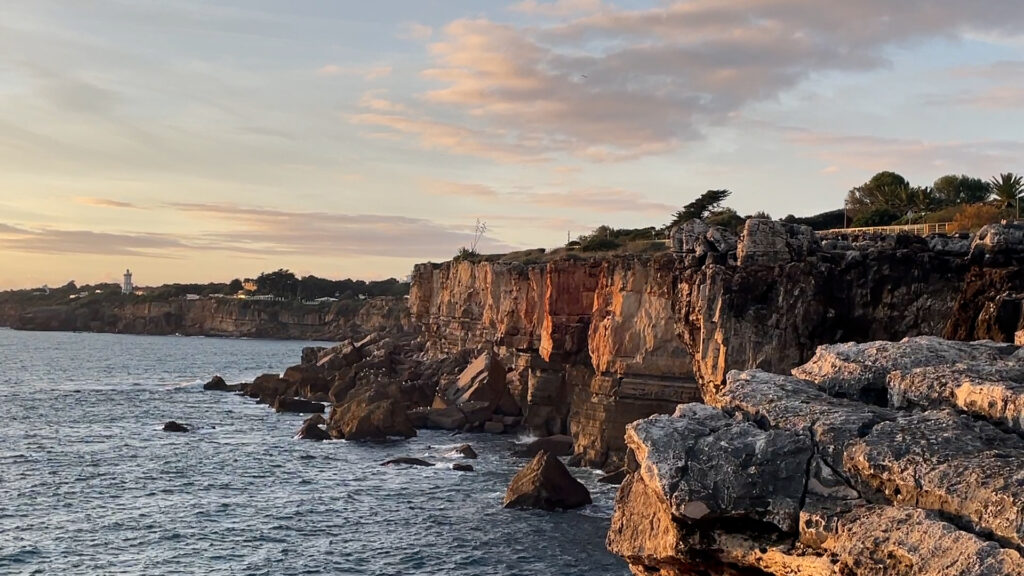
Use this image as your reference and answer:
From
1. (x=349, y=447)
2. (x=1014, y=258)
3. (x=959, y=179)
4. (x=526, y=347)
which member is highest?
(x=959, y=179)

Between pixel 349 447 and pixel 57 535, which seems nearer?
pixel 57 535

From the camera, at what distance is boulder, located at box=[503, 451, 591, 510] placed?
3947 cm

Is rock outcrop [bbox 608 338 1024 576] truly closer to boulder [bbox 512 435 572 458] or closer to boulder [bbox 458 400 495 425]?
boulder [bbox 512 435 572 458]

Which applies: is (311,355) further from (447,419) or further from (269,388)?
(447,419)

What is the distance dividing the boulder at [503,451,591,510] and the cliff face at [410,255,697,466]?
8.20 meters

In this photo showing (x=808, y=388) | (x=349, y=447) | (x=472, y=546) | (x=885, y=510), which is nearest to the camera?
(x=885, y=510)

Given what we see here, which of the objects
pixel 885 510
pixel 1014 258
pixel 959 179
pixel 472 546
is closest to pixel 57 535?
pixel 472 546

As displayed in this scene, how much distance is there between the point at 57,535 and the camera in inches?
1400

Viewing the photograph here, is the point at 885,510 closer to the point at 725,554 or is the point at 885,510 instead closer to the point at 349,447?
the point at 725,554

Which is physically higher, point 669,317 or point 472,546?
point 669,317

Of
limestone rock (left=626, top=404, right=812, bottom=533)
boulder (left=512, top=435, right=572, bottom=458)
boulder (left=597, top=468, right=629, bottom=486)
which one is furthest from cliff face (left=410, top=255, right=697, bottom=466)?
limestone rock (left=626, top=404, right=812, bottom=533)

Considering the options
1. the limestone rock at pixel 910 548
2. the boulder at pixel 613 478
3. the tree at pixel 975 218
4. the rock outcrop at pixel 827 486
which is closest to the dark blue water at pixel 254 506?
the boulder at pixel 613 478

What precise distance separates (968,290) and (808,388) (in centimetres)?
1628

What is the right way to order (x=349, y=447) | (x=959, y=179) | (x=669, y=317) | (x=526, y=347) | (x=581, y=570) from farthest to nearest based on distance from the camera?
(x=959, y=179), (x=526, y=347), (x=349, y=447), (x=669, y=317), (x=581, y=570)
